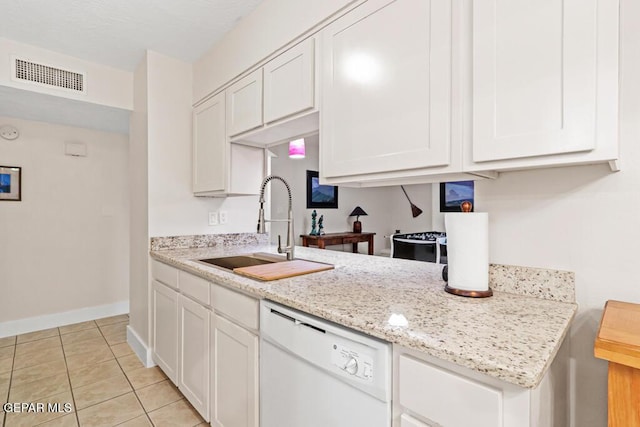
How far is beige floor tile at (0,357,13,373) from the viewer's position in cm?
235

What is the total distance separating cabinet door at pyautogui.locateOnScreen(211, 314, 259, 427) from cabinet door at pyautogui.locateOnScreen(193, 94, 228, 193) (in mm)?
1136

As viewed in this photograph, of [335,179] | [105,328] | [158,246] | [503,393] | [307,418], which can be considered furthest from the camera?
[105,328]

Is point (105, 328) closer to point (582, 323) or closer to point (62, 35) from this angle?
point (62, 35)

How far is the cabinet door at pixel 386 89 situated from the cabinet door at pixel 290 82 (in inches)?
3.9

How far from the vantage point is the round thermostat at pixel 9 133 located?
2902 mm

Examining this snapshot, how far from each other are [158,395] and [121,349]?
0.95 metres

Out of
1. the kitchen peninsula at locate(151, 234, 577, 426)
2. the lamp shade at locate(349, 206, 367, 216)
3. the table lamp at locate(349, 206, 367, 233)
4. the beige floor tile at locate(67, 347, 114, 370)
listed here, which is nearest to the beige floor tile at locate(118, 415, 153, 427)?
the kitchen peninsula at locate(151, 234, 577, 426)

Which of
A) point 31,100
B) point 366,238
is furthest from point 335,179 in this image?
A: point 366,238

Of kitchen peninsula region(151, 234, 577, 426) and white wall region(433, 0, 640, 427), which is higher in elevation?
white wall region(433, 0, 640, 427)

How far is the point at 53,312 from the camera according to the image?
3.21m

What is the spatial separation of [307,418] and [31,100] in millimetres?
3111

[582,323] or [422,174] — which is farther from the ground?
[422,174]

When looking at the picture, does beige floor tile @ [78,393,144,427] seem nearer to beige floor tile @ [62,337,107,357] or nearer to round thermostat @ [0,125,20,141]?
beige floor tile @ [62,337,107,357]

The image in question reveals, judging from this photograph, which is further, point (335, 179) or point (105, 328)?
point (105, 328)
